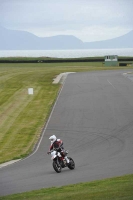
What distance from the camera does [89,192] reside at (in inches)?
575

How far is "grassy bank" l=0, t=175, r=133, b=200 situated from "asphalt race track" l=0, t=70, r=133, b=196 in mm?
1113

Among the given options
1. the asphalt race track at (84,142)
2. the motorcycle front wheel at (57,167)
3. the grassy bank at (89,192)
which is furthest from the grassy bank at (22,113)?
the grassy bank at (89,192)

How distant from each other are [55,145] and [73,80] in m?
49.2

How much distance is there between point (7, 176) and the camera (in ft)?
64.0

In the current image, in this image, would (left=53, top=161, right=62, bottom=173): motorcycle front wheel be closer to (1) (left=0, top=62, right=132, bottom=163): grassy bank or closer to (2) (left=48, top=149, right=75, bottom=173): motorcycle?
(2) (left=48, top=149, right=75, bottom=173): motorcycle

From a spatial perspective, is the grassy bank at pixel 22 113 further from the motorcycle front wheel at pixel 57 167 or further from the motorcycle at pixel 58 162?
the motorcycle front wheel at pixel 57 167

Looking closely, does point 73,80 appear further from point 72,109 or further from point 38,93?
point 72,109

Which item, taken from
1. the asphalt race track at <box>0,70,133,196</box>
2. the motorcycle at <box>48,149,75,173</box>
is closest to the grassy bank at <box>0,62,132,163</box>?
the asphalt race track at <box>0,70,133,196</box>

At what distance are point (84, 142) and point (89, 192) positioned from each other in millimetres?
12648

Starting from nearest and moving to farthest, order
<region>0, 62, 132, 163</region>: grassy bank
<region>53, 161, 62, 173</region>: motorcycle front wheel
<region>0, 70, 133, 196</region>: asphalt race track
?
<region>0, 70, 133, 196</region>: asphalt race track, <region>53, 161, 62, 173</region>: motorcycle front wheel, <region>0, 62, 132, 163</region>: grassy bank

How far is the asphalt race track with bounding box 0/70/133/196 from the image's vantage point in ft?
60.9

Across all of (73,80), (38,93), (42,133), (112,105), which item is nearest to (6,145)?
(42,133)

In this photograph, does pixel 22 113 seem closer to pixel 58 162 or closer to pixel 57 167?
pixel 58 162

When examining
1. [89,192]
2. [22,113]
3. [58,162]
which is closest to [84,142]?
[58,162]
